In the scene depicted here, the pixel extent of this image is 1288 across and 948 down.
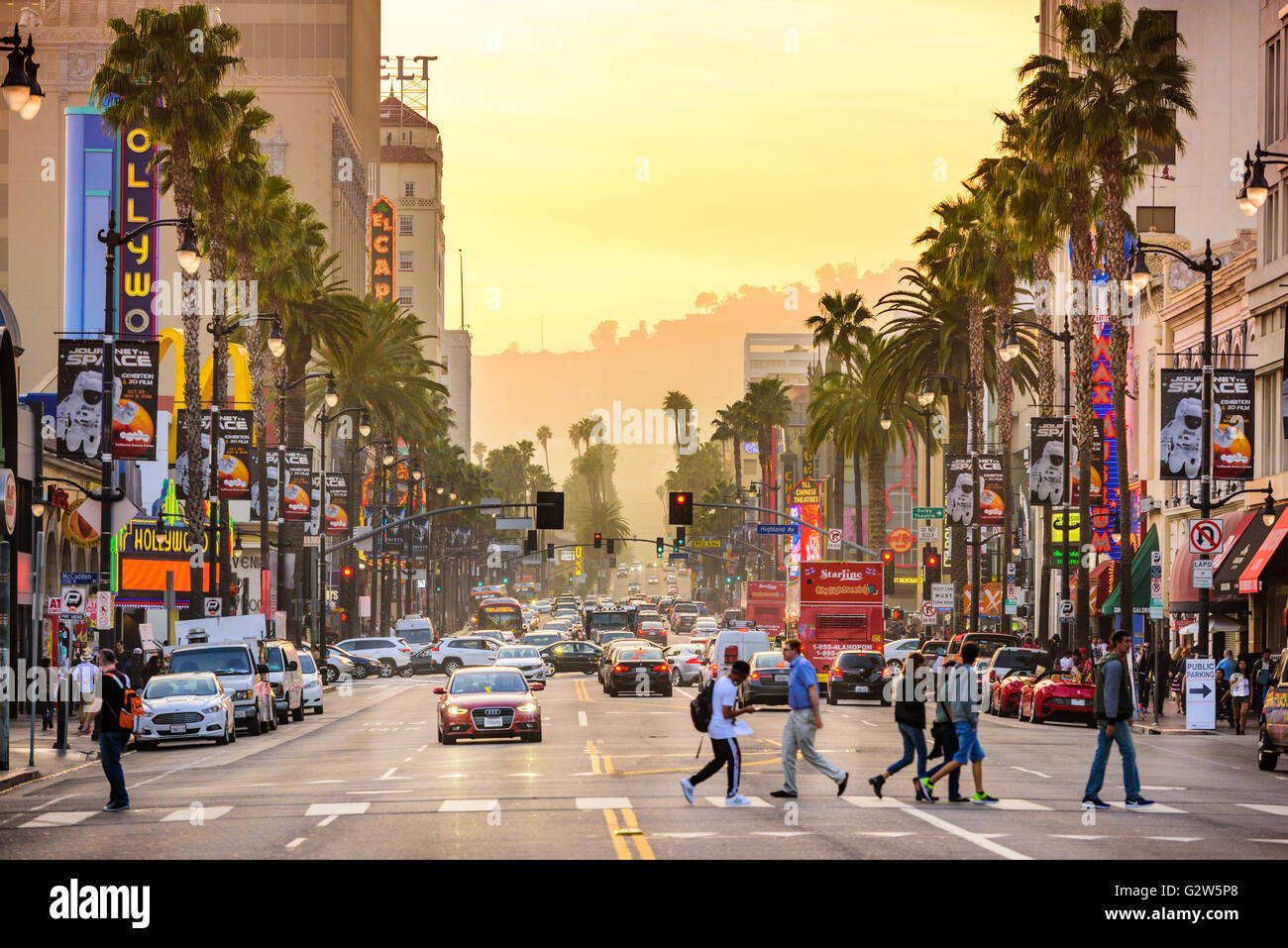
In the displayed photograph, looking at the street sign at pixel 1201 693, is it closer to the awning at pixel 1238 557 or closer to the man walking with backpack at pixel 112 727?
the awning at pixel 1238 557

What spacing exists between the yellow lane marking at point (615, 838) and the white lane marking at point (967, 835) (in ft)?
11.0

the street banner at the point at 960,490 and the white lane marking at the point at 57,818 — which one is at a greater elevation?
the street banner at the point at 960,490

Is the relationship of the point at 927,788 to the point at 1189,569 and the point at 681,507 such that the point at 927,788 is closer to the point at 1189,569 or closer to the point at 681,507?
the point at 1189,569

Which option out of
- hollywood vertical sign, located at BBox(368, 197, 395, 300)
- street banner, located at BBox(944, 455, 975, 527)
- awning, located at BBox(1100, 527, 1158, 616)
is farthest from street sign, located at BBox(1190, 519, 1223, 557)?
hollywood vertical sign, located at BBox(368, 197, 395, 300)

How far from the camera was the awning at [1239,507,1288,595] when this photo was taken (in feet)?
155

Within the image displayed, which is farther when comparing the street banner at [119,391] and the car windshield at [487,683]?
the street banner at [119,391]

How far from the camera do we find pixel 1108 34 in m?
46.5

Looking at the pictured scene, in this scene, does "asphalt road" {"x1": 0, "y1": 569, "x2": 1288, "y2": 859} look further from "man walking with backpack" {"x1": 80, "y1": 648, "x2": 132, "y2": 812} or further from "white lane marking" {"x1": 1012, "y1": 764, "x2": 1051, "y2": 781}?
"man walking with backpack" {"x1": 80, "y1": 648, "x2": 132, "y2": 812}

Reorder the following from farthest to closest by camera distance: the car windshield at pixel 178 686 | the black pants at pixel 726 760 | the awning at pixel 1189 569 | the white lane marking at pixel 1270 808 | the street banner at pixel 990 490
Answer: the street banner at pixel 990 490, the awning at pixel 1189 569, the car windshield at pixel 178 686, the black pants at pixel 726 760, the white lane marking at pixel 1270 808

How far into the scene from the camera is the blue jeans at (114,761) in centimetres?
2270

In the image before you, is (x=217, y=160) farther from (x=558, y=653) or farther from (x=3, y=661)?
(x=558, y=653)

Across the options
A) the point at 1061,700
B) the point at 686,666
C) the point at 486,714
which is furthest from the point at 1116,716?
the point at 686,666

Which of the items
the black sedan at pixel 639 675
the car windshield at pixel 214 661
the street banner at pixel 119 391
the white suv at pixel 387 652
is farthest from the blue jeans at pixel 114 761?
the white suv at pixel 387 652

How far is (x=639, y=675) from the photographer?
184 feet
